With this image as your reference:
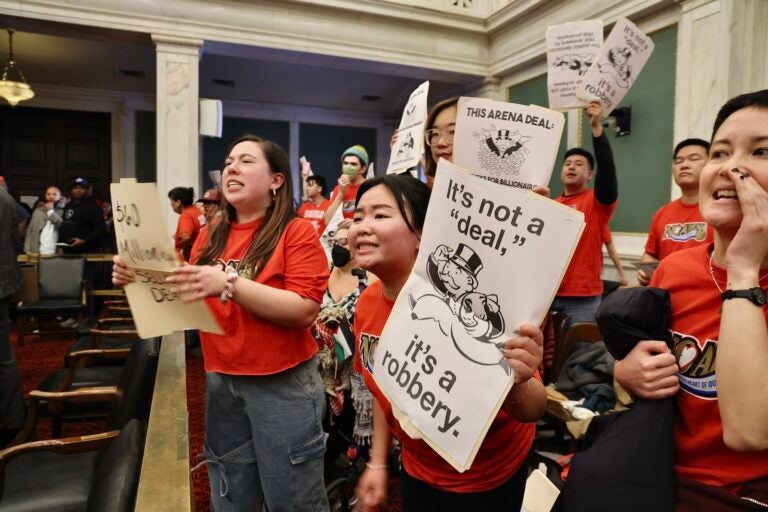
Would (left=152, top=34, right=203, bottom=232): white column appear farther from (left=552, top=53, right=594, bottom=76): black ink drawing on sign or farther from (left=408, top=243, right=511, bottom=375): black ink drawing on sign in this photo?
(left=408, top=243, right=511, bottom=375): black ink drawing on sign

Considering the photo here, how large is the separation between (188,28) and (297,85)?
14.0ft

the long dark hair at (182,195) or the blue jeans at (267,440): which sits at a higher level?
the long dark hair at (182,195)

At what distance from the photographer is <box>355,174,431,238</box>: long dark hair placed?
1331mm

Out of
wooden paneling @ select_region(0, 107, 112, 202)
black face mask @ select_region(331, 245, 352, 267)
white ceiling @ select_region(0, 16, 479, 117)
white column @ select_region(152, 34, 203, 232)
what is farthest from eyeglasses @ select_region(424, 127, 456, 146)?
wooden paneling @ select_region(0, 107, 112, 202)

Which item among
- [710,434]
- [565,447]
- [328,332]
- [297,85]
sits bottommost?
[565,447]

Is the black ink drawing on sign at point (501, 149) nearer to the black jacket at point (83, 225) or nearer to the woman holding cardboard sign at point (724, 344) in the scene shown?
the woman holding cardboard sign at point (724, 344)

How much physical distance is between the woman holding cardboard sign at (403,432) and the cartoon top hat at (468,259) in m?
0.31

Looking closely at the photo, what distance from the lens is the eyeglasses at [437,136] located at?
1.80m

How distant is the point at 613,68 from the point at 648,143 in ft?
11.1

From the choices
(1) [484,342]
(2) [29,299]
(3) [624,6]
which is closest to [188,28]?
(2) [29,299]

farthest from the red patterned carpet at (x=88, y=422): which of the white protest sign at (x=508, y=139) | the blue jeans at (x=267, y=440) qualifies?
the white protest sign at (x=508, y=139)

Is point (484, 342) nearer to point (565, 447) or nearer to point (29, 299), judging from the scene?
point (565, 447)

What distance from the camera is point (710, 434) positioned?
0.89 metres

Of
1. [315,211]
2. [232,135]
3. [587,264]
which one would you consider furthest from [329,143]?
[587,264]
